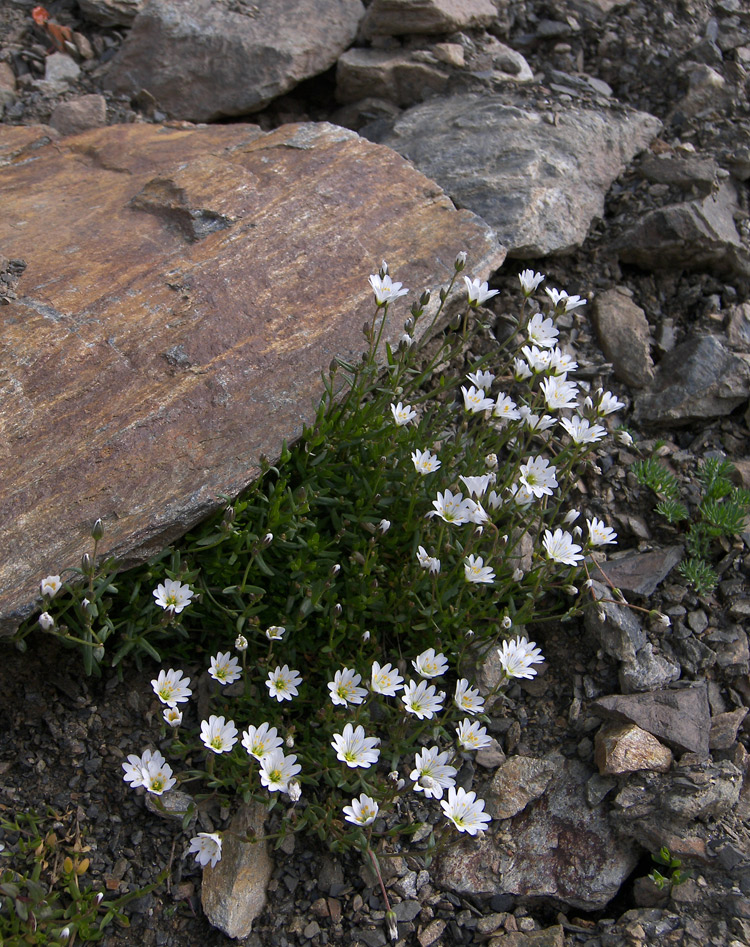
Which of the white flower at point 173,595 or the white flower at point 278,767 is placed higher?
the white flower at point 173,595

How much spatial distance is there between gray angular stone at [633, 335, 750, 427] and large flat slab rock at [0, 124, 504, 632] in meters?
1.08

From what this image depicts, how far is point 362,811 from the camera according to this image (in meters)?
2.95

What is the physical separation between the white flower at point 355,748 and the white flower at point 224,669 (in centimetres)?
48

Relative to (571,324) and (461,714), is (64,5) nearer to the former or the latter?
(571,324)

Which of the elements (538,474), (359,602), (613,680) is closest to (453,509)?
(538,474)

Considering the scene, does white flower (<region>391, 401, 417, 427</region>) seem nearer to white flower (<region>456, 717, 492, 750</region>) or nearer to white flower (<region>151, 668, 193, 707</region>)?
white flower (<region>456, 717, 492, 750</region>)

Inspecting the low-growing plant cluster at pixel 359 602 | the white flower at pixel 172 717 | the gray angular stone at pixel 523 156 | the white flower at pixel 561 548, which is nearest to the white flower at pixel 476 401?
the low-growing plant cluster at pixel 359 602

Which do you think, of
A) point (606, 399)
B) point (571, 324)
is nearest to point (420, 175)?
point (571, 324)

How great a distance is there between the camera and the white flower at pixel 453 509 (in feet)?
11.1

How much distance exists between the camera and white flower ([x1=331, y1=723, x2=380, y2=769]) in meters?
3.03

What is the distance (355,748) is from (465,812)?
0.46 metres

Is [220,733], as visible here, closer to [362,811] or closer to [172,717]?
[172,717]

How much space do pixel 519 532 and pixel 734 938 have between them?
1725 mm

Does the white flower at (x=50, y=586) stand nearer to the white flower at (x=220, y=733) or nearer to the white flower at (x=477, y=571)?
the white flower at (x=220, y=733)
